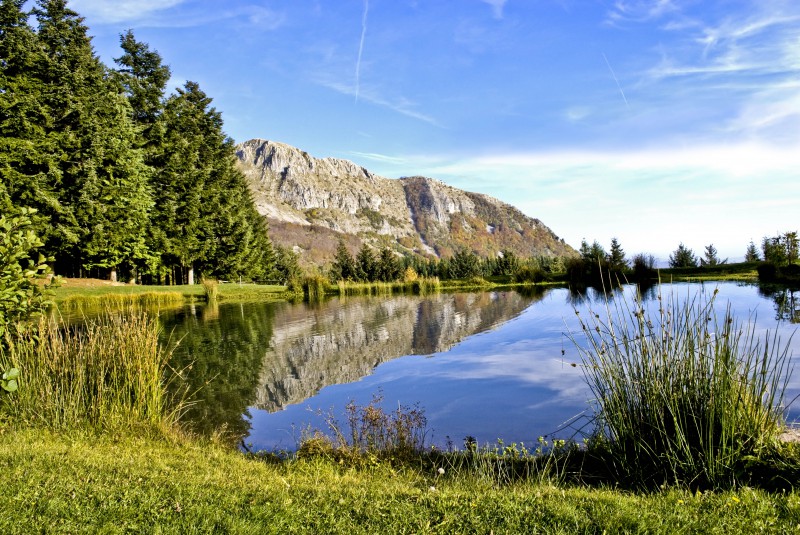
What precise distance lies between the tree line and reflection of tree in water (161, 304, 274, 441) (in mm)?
6531

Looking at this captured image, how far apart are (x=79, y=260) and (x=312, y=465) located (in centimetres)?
2550

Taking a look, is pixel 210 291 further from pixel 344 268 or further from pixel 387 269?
pixel 387 269

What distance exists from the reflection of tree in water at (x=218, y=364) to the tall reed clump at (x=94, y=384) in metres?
0.48

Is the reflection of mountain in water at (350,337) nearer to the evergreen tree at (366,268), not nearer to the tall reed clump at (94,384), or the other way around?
the tall reed clump at (94,384)

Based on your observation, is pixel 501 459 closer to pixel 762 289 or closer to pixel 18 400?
pixel 18 400

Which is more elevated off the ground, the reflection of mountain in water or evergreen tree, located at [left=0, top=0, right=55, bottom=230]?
evergreen tree, located at [left=0, top=0, right=55, bottom=230]

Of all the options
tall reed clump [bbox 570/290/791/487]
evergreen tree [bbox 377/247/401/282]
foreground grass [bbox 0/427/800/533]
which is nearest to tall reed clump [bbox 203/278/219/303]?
evergreen tree [bbox 377/247/401/282]

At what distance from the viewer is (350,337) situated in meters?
11.5

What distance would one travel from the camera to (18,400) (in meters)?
5.36

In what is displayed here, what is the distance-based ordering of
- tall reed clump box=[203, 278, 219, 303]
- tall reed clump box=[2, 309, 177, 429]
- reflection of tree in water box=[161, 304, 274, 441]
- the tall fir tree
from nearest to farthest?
tall reed clump box=[2, 309, 177, 429] < reflection of tree in water box=[161, 304, 274, 441] < the tall fir tree < tall reed clump box=[203, 278, 219, 303]

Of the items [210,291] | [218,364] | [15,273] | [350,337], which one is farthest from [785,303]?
[210,291]

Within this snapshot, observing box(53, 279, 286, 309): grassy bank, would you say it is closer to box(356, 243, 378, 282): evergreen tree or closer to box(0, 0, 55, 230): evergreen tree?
box(0, 0, 55, 230): evergreen tree

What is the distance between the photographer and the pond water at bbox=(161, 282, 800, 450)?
568cm

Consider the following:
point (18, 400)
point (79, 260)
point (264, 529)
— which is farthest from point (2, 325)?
point (79, 260)
